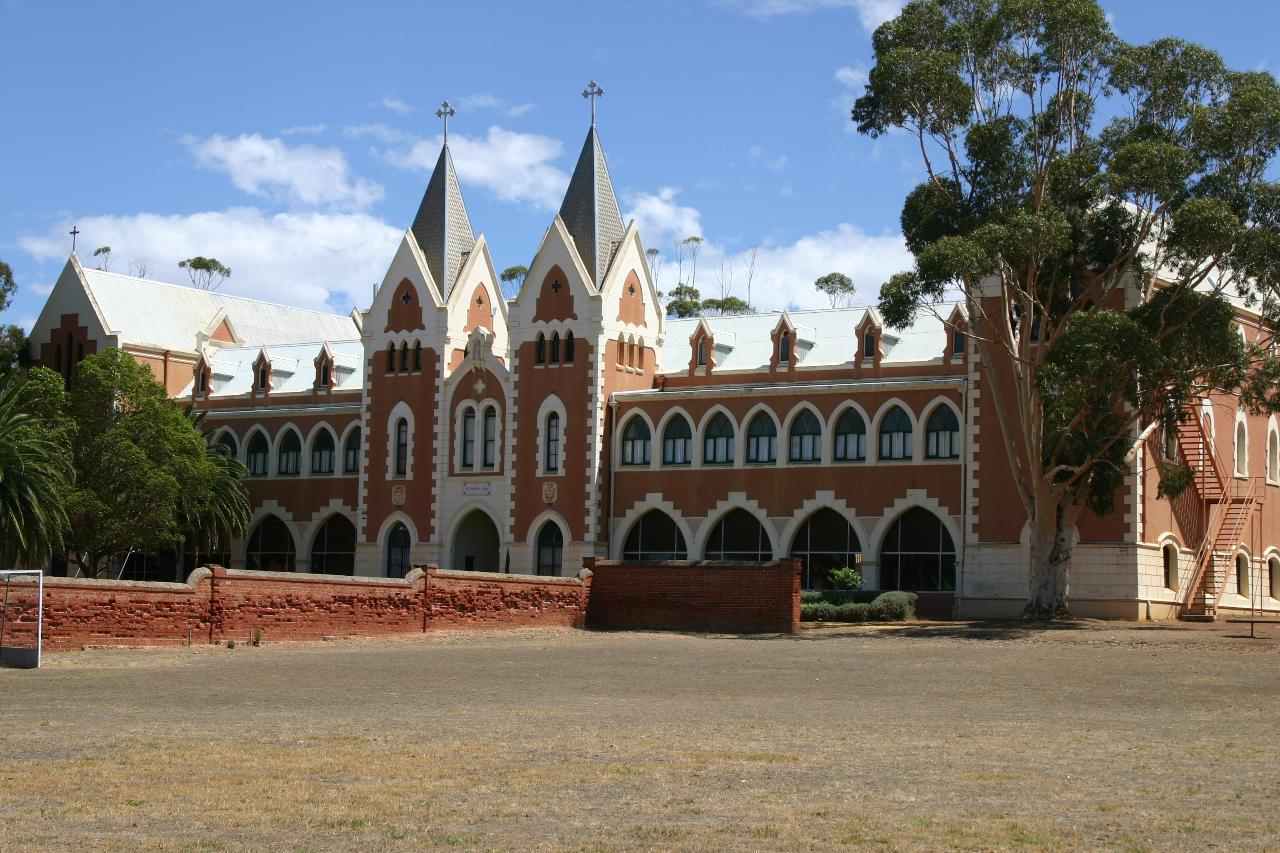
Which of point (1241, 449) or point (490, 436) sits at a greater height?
point (490, 436)

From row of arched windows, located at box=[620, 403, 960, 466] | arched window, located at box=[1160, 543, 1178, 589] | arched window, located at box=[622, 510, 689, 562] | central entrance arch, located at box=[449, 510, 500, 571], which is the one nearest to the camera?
arched window, located at box=[1160, 543, 1178, 589]

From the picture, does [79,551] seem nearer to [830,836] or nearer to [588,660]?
[588,660]

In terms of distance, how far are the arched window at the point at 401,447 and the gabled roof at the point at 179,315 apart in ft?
44.8

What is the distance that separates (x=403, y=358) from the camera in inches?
2290

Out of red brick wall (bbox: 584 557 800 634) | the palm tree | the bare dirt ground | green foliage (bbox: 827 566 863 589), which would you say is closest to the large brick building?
green foliage (bbox: 827 566 863 589)

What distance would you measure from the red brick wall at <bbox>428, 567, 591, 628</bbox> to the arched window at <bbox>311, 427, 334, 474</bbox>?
20013mm

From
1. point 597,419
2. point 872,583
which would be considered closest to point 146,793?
point 872,583

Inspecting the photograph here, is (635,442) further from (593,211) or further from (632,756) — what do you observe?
(632,756)

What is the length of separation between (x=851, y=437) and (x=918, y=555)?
4.04 meters

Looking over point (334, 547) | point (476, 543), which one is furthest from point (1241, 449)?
point (334, 547)

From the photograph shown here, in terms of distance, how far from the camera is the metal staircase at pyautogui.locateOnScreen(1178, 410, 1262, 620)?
1823 inches

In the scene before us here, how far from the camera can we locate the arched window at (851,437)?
1948 inches

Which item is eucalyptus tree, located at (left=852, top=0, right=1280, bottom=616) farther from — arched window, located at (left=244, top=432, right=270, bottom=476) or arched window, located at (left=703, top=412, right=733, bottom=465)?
arched window, located at (left=244, top=432, right=270, bottom=476)

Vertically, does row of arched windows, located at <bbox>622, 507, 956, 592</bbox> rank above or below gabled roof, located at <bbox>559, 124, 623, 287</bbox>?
below
